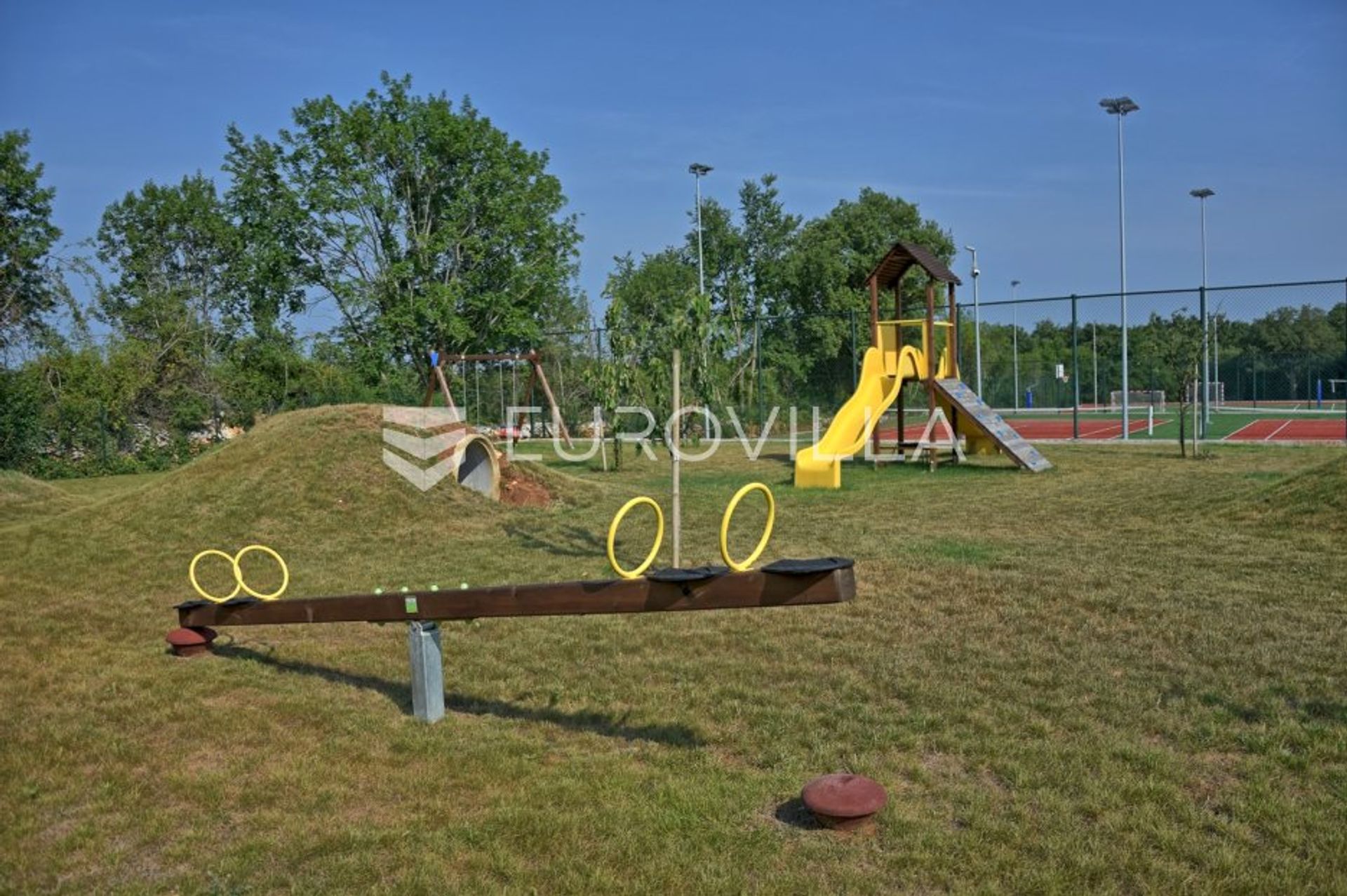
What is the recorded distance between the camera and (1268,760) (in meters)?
3.86

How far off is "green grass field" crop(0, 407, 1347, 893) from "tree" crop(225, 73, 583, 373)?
897 inches

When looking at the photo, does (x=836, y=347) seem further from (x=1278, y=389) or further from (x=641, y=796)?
(x=641, y=796)

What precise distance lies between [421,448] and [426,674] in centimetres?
836

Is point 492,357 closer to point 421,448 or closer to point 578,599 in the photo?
point 421,448

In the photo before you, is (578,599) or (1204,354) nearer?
(578,599)

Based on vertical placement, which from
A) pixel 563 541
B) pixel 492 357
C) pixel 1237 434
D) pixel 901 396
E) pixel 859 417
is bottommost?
pixel 563 541

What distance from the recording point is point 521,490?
1326 cm

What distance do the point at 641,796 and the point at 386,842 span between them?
3.12 ft

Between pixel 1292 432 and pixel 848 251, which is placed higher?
pixel 848 251

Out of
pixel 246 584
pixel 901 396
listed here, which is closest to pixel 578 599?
pixel 246 584

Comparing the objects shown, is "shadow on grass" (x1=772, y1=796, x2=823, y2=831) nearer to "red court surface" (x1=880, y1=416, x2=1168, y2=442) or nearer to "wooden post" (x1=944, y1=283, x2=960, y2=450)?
"wooden post" (x1=944, y1=283, x2=960, y2=450)

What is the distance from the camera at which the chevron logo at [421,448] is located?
Answer: 12.5 meters

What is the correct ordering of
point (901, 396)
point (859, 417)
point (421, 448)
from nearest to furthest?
point (421, 448) → point (859, 417) → point (901, 396)

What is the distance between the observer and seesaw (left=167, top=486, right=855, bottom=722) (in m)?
3.79
